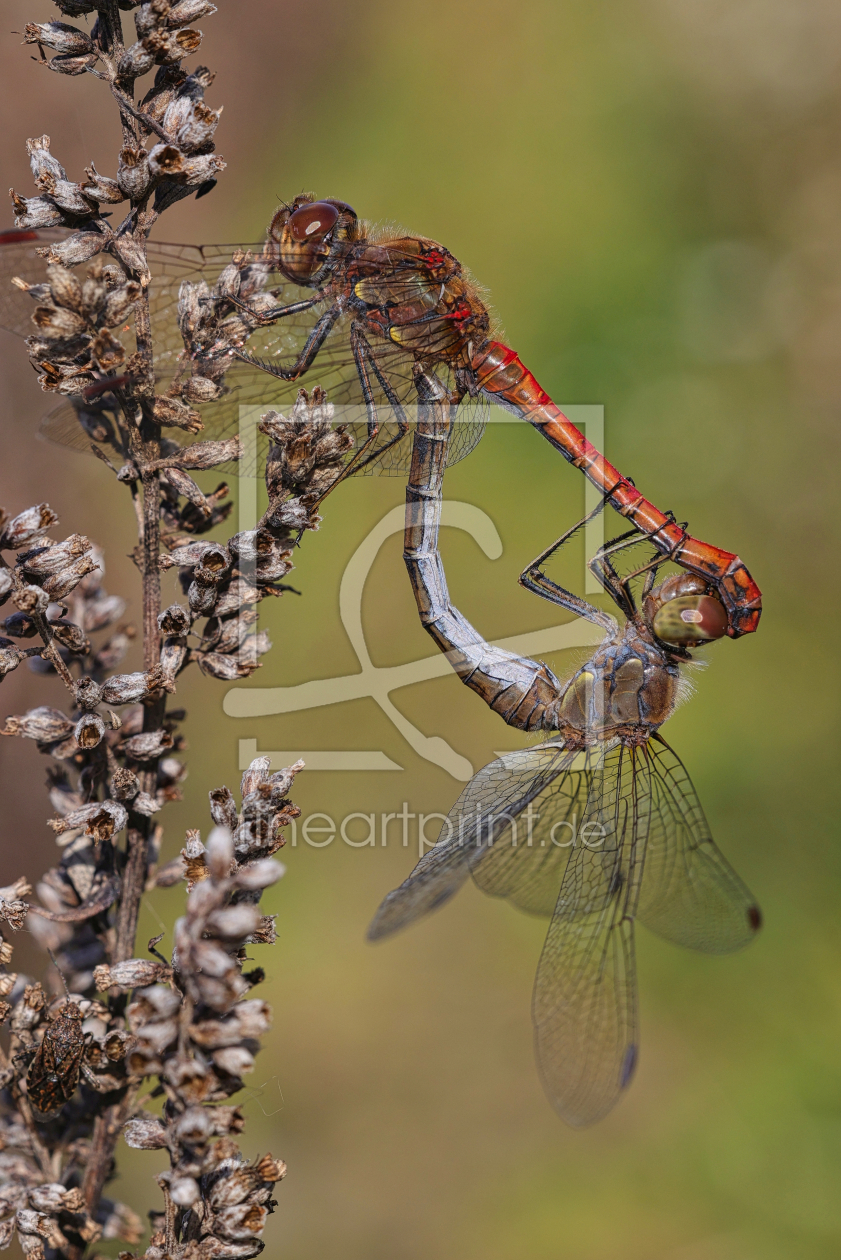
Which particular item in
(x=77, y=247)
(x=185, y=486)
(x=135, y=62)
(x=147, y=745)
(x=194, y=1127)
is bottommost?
(x=194, y=1127)

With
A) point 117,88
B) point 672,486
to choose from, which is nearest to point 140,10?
point 117,88

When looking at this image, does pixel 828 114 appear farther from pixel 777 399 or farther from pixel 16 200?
pixel 16 200

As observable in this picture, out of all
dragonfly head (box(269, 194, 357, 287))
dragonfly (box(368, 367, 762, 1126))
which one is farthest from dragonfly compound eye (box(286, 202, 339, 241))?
dragonfly (box(368, 367, 762, 1126))

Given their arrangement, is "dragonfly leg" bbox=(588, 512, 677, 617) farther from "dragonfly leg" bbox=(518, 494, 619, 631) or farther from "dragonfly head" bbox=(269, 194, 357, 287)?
"dragonfly head" bbox=(269, 194, 357, 287)

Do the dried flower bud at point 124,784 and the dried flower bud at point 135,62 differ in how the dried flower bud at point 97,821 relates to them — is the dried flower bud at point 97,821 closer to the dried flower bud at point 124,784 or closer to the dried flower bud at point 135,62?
the dried flower bud at point 124,784

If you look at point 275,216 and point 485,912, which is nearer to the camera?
point 275,216

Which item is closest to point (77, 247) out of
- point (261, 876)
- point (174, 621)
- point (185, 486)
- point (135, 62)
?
point (135, 62)

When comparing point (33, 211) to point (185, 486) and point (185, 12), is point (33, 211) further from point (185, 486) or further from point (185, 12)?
point (185, 486)
